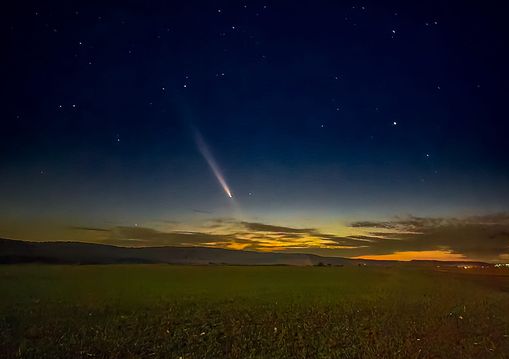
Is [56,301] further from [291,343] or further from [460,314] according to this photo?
[460,314]

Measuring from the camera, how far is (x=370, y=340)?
1611 centimetres

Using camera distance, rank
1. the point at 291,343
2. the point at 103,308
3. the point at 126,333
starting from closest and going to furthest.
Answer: the point at 291,343, the point at 126,333, the point at 103,308

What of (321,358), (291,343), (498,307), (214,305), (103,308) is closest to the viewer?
(321,358)

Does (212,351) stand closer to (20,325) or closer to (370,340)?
(370,340)

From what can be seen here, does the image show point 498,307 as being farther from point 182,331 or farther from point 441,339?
point 182,331

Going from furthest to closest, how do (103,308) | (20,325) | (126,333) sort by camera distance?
(103,308) → (20,325) → (126,333)

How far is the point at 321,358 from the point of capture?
1331cm

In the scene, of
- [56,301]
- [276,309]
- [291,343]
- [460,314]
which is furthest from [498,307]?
[56,301]

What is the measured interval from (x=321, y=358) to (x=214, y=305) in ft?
47.5

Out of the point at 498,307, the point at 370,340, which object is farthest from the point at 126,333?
the point at 498,307

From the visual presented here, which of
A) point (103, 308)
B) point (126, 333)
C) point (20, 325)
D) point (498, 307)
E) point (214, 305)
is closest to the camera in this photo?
point (126, 333)

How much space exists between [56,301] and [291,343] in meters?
17.1

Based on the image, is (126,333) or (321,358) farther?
(126,333)

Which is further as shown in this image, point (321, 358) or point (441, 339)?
point (441, 339)
